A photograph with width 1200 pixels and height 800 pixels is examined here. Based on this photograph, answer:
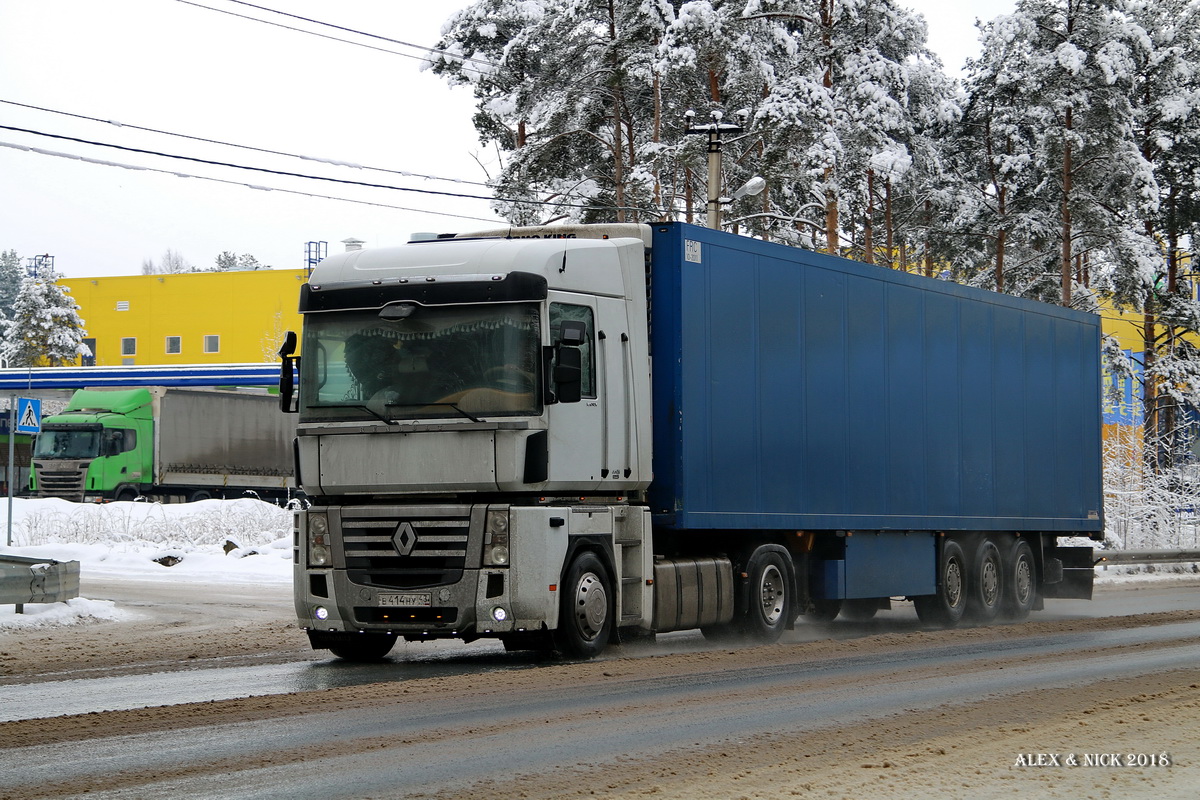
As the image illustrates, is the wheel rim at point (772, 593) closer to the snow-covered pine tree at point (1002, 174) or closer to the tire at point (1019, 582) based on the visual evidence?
the tire at point (1019, 582)

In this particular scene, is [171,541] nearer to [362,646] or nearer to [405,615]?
[362,646]

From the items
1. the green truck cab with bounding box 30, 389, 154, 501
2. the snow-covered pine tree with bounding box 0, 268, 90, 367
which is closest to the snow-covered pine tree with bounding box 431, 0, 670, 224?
the green truck cab with bounding box 30, 389, 154, 501

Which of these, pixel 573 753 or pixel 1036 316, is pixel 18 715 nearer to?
pixel 573 753

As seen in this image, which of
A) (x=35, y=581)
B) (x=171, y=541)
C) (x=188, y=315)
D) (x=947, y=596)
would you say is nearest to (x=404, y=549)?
(x=35, y=581)

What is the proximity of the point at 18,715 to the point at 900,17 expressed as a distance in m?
38.4

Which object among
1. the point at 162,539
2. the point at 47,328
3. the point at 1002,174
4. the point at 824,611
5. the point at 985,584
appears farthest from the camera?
the point at 47,328

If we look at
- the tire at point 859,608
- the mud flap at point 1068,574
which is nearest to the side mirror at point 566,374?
the tire at point 859,608

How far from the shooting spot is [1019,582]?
805 inches

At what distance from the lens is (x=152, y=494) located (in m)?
46.0

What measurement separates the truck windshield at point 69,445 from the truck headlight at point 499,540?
115 feet

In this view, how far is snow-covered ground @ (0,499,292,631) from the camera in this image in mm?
25078

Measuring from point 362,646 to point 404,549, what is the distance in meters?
1.52

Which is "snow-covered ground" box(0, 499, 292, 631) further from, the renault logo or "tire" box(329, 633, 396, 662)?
the renault logo

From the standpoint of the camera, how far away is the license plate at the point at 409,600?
12.3m
